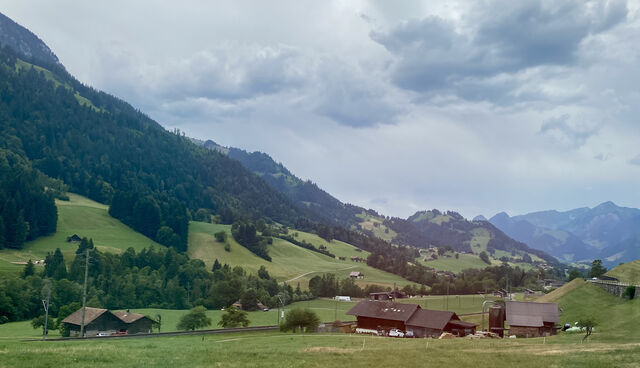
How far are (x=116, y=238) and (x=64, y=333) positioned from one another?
4197 inches

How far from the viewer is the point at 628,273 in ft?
345

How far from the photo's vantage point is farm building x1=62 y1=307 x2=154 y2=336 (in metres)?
92.1

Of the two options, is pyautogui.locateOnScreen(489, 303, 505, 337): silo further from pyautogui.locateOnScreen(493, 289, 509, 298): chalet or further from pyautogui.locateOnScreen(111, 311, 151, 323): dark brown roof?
pyautogui.locateOnScreen(493, 289, 509, 298): chalet

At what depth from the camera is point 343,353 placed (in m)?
32.3

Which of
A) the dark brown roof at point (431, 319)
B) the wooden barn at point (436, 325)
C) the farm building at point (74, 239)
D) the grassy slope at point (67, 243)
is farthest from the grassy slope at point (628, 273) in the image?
the farm building at point (74, 239)

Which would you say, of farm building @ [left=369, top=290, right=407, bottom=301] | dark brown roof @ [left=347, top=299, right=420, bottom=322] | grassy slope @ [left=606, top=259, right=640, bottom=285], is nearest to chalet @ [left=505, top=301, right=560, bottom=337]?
dark brown roof @ [left=347, top=299, right=420, bottom=322]

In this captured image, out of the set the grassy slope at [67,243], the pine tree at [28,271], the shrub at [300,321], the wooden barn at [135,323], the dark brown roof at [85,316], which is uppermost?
the grassy slope at [67,243]

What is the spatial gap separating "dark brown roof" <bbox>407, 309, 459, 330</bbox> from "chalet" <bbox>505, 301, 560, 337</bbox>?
10.1 metres

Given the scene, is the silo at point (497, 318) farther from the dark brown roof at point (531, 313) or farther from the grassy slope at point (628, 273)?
the grassy slope at point (628, 273)

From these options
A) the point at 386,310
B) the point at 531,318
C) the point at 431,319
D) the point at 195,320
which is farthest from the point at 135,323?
the point at 531,318

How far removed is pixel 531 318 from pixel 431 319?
663 inches

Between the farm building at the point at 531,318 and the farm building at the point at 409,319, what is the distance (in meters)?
6.85

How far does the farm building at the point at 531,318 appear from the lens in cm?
8144

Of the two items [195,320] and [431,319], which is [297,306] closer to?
[195,320]
